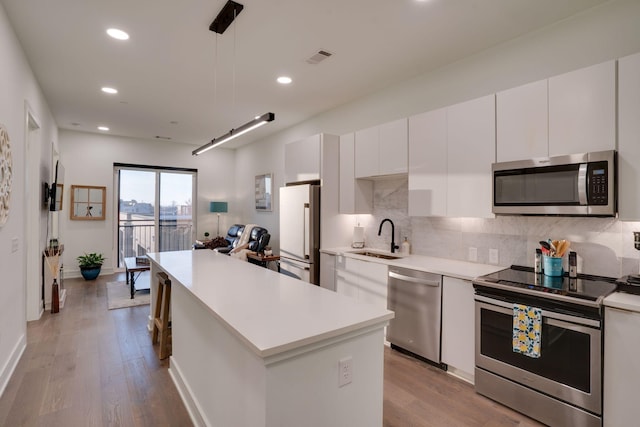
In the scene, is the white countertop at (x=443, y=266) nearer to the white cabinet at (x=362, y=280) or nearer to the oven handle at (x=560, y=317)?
the white cabinet at (x=362, y=280)

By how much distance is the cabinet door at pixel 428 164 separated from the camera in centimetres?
307

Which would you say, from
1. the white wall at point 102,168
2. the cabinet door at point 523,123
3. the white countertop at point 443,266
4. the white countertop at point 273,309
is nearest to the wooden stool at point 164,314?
the white countertop at point 273,309

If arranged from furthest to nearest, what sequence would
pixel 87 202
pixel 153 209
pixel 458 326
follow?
pixel 153 209
pixel 87 202
pixel 458 326

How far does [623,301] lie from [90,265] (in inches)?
293

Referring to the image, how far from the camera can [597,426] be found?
1.94 metres

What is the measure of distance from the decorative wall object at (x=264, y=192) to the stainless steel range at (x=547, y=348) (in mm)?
4843

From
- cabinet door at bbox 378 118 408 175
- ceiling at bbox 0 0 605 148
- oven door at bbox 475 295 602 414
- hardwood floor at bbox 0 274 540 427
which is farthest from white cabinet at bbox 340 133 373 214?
oven door at bbox 475 295 602 414

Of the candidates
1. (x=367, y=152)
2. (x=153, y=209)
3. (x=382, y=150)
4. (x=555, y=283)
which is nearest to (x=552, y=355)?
(x=555, y=283)

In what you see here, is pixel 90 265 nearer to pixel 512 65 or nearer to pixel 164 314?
→ pixel 164 314

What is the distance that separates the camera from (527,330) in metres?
2.18

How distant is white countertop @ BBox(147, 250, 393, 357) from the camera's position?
1304 millimetres

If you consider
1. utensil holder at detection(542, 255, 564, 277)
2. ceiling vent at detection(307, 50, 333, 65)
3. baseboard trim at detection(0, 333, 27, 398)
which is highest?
ceiling vent at detection(307, 50, 333, 65)

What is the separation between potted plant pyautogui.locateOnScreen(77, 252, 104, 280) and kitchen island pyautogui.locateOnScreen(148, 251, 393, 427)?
5294 mm

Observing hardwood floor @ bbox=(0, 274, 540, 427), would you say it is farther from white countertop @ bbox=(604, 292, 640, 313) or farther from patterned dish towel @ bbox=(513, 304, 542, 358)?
white countertop @ bbox=(604, 292, 640, 313)
